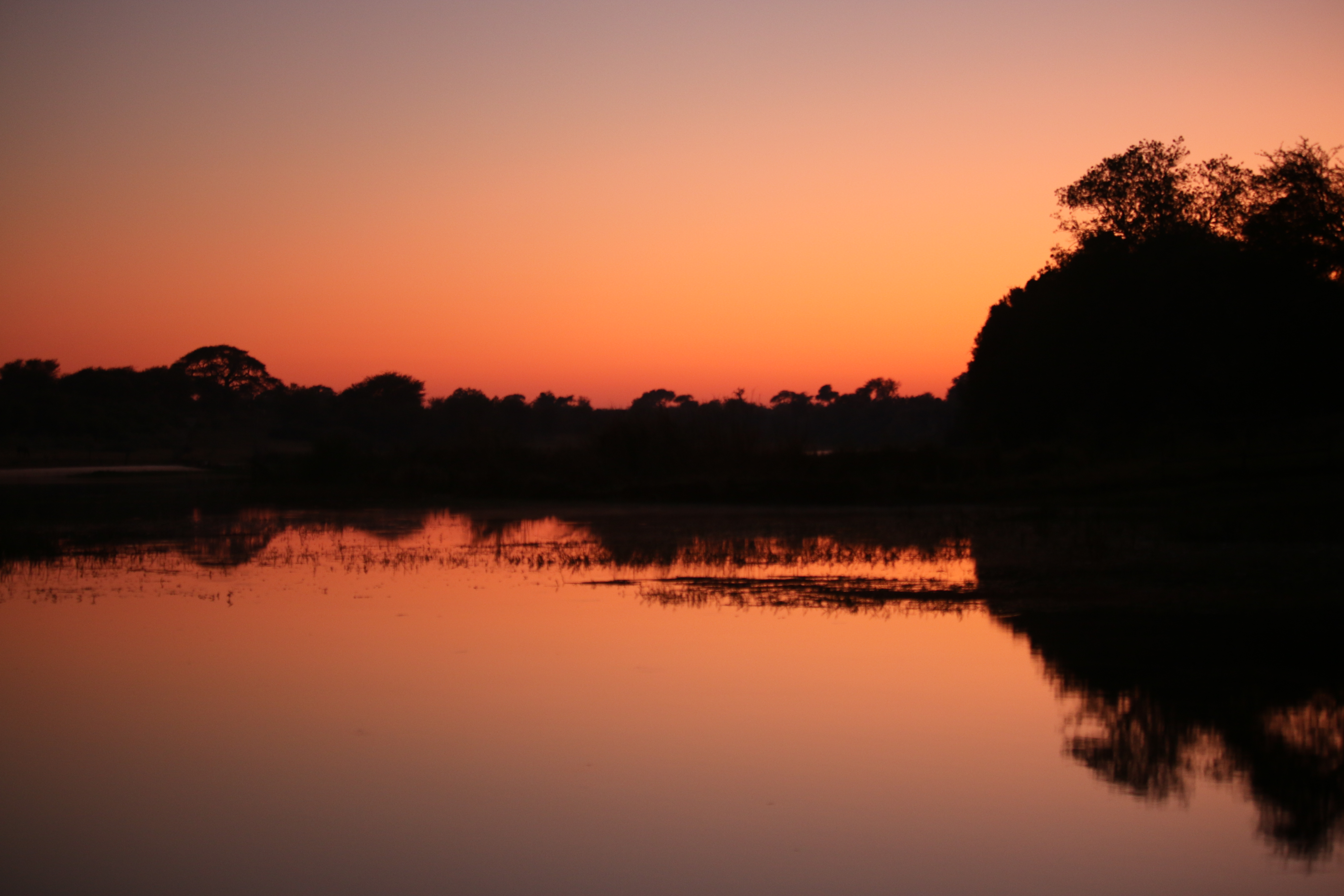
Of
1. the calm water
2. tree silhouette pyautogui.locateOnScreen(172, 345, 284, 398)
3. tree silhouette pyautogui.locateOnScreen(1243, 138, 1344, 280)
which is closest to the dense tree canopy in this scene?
tree silhouette pyautogui.locateOnScreen(1243, 138, 1344, 280)

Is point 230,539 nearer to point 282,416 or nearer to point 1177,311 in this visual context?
point 1177,311

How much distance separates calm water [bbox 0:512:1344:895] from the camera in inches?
222

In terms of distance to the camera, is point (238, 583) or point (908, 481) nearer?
point (238, 583)

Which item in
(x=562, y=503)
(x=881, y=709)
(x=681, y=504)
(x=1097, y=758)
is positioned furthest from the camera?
(x=562, y=503)

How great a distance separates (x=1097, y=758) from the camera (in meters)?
7.14

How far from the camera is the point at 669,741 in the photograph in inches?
304

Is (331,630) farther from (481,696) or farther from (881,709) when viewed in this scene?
(881,709)

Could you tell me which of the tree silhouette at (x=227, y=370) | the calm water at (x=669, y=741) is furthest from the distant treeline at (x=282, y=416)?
the calm water at (x=669, y=741)

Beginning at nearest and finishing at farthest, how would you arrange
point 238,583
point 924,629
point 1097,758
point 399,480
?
1. point 1097,758
2. point 924,629
3. point 238,583
4. point 399,480

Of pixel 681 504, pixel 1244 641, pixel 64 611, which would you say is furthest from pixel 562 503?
pixel 1244 641

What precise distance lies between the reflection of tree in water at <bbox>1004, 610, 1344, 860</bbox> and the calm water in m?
0.03

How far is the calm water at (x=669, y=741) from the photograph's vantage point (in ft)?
18.5

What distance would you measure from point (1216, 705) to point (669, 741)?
13.8ft

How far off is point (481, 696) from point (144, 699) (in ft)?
9.42
